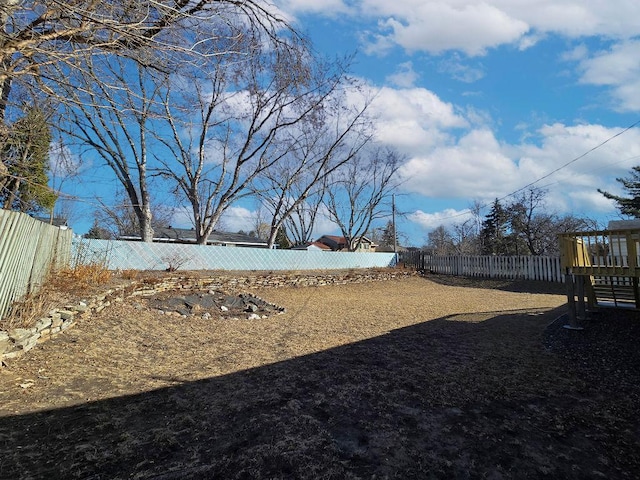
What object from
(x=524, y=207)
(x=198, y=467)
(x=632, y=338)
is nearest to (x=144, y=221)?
(x=198, y=467)

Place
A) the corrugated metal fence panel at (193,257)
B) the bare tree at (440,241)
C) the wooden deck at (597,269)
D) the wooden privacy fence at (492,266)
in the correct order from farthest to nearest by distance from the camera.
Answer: the bare tree at (440,241), the wooden privacy fence at (492,266), the corrugated metal fence panel at (193,257), the wooden deck at (597,269)

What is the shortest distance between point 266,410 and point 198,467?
0.91 metres

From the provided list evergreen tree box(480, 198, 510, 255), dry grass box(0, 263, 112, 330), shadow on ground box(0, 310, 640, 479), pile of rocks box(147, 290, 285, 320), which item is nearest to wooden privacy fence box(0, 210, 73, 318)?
dry grass box(0, 263, 112, 330)

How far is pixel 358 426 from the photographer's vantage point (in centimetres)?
279

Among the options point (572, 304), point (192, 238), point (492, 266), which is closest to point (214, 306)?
point (572, 304)

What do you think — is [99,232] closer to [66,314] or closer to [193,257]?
[193,257]

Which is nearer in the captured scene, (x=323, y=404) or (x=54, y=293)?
(x=323, y=404)

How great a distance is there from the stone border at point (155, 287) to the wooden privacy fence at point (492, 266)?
200 centimetres

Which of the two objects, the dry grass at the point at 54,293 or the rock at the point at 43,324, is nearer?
the dry grass at the point at 54,293

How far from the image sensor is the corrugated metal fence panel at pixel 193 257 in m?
10.9

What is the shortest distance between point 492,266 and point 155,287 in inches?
620

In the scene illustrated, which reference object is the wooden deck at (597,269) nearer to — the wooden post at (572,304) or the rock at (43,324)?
the wooden post at (572,304)

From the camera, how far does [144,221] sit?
15672 millimetres

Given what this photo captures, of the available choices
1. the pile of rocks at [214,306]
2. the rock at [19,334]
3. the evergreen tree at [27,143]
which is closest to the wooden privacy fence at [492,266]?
the pile of rocks at [214,306]
